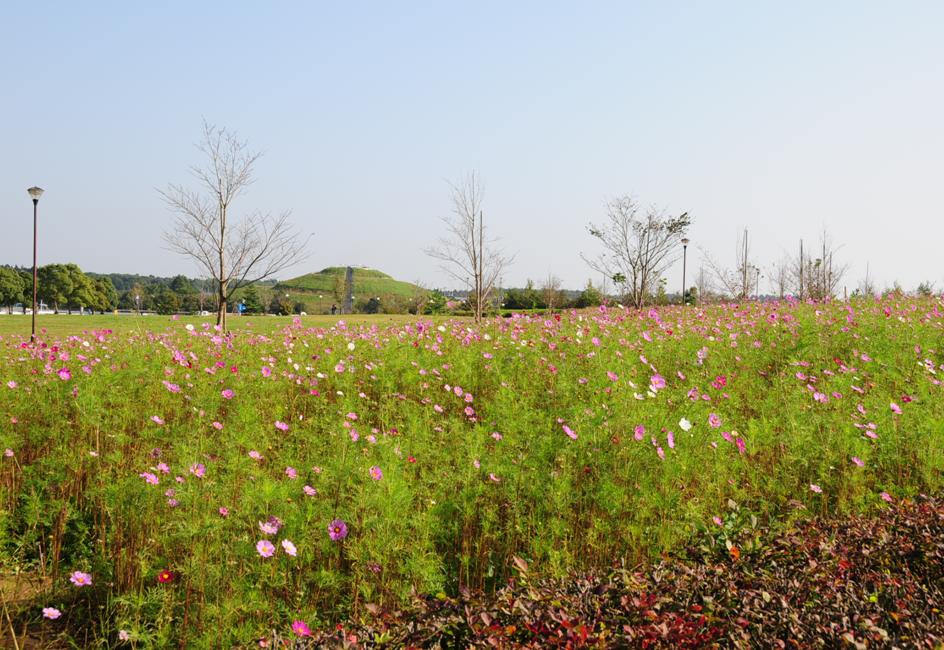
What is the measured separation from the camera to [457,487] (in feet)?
11.2

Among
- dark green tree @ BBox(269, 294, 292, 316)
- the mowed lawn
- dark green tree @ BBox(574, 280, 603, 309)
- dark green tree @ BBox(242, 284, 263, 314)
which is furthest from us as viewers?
dark green tree @ BBox(242, 284, 263, 314)

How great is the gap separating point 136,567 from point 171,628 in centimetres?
47

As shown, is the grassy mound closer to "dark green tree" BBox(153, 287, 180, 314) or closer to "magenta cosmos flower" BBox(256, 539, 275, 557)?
"dark green tree" BBox(153, 287, 180, 314)

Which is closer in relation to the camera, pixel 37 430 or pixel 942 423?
pixel 37 430

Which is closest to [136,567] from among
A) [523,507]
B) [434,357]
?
[523,507]

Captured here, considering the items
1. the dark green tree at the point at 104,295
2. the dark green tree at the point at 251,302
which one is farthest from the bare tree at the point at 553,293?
the dark green tree at the point at 104,295

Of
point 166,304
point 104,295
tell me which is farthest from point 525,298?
point 104,295

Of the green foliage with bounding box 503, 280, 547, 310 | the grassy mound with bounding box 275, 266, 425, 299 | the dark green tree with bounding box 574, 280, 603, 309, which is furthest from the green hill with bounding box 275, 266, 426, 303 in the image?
the dark green tree with bounding box 574, 280, 603, 309

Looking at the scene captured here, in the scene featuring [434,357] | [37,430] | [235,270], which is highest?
[235,270]

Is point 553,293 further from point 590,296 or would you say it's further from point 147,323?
point 147,323

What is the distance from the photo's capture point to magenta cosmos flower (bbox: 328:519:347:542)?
2.62 meters

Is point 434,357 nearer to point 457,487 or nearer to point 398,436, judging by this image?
point 398,436

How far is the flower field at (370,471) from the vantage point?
273 centimetres

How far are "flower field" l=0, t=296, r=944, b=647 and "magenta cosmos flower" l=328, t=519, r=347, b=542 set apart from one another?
0.01 metres
